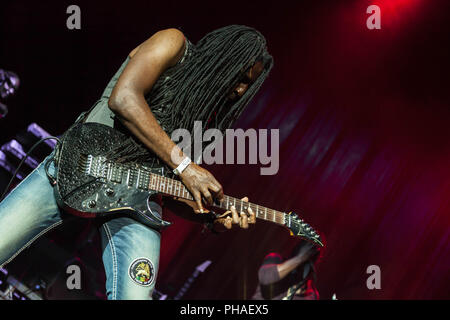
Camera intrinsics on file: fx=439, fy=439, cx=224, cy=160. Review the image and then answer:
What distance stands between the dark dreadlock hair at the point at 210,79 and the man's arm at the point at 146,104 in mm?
152

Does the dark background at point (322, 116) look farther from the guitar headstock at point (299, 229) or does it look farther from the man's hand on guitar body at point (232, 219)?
the man's hand on guitar body at point (232, 219)

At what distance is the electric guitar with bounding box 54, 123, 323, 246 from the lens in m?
1.79

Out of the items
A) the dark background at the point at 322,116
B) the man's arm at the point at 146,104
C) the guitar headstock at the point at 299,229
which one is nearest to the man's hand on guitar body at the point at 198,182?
the man's arm at the point at 146,104

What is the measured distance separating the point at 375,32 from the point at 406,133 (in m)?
1.44

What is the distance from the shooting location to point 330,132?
19.9ft

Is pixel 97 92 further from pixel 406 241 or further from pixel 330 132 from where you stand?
pixel 406 241

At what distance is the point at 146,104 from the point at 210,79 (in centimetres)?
45

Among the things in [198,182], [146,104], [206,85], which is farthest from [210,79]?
[198,182]

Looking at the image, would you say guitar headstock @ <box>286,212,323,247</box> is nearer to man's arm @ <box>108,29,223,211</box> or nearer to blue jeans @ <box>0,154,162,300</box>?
man's arm @ <box>108,29,223,211</box>

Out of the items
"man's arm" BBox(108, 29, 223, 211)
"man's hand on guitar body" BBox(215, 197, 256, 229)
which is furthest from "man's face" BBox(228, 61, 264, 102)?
"man's hand on guitar body" BBox(215, 197, 256, 229)

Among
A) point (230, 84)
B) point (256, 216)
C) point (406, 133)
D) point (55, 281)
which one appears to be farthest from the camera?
point (406, 133)

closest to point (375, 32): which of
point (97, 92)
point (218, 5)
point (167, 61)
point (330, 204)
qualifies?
point (218, 5)

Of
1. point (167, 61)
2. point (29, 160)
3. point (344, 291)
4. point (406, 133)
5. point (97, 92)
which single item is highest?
point (167, 61)

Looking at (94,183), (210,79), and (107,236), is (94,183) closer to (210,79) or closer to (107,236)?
(107,236)
